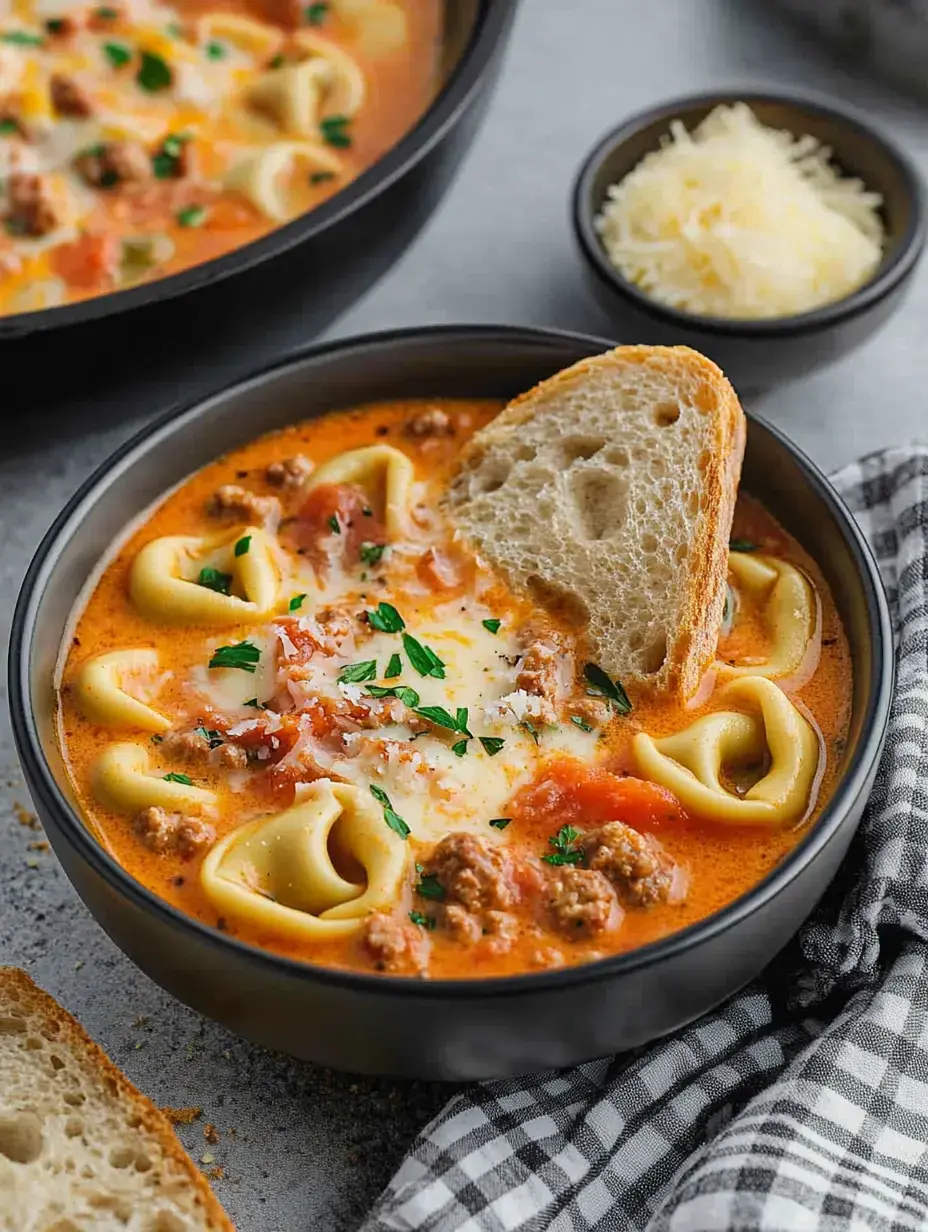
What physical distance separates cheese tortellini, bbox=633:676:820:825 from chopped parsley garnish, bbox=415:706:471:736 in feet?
1.48

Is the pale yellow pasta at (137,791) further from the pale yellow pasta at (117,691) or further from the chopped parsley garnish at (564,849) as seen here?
the chopped parsley garnish at (564,849)

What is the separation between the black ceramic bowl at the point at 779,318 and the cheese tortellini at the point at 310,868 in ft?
7.90

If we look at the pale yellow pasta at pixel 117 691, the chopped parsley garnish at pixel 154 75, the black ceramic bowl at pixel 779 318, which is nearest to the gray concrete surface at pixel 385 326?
the black ceramic bowl at pixel 779 318

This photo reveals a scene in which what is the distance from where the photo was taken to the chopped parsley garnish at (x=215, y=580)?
187 inches

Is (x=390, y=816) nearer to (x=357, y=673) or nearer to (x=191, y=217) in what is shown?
(x=357, y=673)

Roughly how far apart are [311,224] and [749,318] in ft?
5.15

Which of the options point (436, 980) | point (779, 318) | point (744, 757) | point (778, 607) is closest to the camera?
point (436, 980)

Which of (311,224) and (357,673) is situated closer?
(357,673)

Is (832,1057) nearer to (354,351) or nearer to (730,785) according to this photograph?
(730,785)

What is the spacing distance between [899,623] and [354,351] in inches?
73.6

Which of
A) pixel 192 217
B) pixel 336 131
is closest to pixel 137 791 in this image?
pixel 192 217

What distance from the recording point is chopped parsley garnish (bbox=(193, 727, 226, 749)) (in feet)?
14.2

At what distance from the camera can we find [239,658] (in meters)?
4.50

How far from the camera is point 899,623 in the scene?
511 cm
